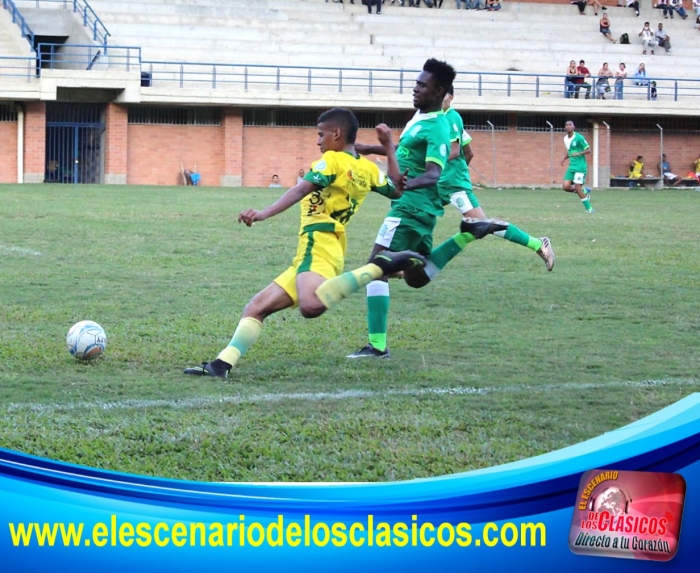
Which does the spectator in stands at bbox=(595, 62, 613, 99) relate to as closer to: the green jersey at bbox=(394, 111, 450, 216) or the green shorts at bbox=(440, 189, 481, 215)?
the green shorts at bbox=(440, 189, 481, 215)

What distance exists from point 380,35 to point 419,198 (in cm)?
3451

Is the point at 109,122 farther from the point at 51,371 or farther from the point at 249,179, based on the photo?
the point at 51,371

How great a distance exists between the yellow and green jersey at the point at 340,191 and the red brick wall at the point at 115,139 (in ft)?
97.8

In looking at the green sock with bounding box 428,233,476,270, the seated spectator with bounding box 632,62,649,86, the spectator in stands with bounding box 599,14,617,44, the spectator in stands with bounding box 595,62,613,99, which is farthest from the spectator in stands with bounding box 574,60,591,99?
the green sock with bounding box 428,233,476,270

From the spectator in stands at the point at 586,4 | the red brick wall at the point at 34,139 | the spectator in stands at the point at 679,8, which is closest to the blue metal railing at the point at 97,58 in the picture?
the red brick wall at the point at 34,139

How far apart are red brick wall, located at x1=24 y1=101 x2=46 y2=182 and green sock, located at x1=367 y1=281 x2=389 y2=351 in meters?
29.2

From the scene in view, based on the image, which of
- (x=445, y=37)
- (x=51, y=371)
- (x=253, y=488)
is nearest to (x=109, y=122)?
(x=445, y=37)

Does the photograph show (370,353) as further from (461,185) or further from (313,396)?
(461,185)

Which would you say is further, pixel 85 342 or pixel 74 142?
pixel 74 142

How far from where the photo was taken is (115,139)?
1374 inches

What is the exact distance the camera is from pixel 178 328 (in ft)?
25.7

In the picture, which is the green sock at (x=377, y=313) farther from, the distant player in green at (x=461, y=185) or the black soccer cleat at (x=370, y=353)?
the distant player in green at (x=461, y=185)

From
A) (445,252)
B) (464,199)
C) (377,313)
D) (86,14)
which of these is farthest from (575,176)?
(86,14)

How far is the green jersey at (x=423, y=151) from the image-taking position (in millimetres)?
6824
